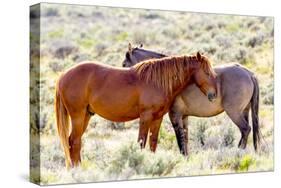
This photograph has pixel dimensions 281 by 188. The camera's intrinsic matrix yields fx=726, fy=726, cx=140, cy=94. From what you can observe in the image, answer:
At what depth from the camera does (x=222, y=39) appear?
32.0 feet

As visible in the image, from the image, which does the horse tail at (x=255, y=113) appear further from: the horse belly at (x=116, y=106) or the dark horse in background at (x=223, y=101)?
the horse belly at (x=116, y=106)

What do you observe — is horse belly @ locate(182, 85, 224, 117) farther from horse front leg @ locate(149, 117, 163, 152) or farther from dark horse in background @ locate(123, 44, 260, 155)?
horse front leg @ locate(149, 117, 163, 152)

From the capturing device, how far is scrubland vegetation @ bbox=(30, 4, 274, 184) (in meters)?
8.57

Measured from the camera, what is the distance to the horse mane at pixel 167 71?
29.3 ft

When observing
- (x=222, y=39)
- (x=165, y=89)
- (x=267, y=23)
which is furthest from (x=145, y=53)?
(x=267, y=23)

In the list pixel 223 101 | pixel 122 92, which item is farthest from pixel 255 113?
pixel 122 92

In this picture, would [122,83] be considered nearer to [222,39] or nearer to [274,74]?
[222,39]

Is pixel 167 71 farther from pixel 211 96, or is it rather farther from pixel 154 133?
pixel 154 133

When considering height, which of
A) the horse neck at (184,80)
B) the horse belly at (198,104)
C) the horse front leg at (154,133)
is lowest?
the horse front leg at (154,133)

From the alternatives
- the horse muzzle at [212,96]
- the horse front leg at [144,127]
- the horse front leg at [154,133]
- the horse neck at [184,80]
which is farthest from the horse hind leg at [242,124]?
the horse front leg at [144,127]

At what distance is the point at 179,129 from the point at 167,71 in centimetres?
81

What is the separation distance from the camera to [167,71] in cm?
897

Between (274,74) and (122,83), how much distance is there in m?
2.44

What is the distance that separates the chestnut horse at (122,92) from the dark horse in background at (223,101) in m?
0.22
